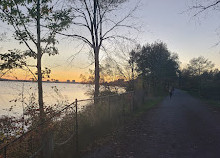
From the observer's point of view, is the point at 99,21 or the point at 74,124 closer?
the point at 74,124

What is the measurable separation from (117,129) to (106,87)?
11.8 m

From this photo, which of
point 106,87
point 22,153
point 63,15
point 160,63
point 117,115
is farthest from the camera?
point 160,63

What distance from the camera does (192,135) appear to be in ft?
30.1

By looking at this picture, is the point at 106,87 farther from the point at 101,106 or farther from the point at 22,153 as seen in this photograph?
the point at 22,153

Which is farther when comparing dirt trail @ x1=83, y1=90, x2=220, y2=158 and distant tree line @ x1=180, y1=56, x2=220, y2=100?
distant tree line @ x1=180, y1=56, x2=220, y2=100

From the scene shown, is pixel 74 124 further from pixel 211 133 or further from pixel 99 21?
pixel 99 21

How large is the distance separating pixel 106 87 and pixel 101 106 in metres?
11.7

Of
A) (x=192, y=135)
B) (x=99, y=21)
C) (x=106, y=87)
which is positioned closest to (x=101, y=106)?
(x=192, y=135)

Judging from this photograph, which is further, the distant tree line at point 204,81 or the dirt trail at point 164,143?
the distant tree line at point 204,81

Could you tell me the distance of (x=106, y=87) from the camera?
22.3m

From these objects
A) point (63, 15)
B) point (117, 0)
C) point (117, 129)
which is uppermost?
point (117, 0)

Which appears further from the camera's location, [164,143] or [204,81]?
[204,81]

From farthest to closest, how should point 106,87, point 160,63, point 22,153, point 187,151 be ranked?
point 160,63
point 106,87
point 187,151
point 22,153

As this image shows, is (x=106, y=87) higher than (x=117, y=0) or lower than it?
lower
